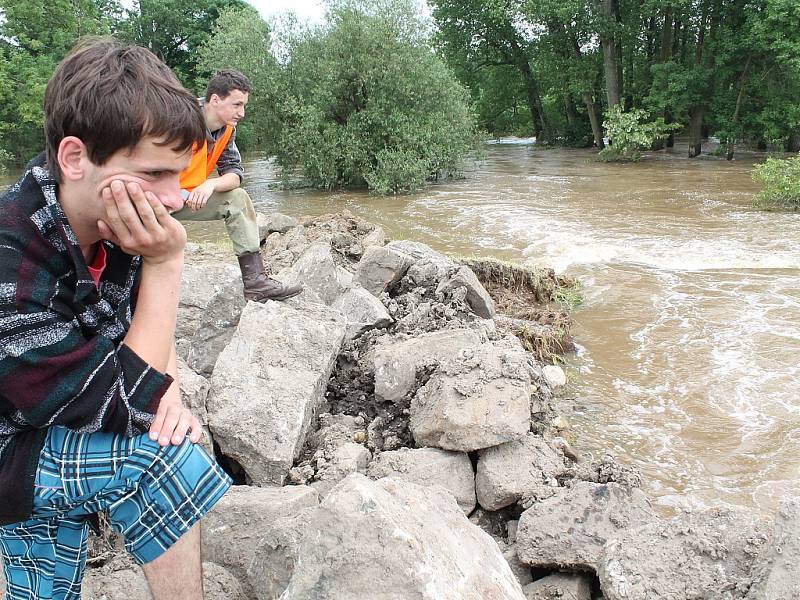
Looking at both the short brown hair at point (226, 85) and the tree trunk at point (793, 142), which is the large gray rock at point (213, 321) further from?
the tree trunk at point (793, 142)

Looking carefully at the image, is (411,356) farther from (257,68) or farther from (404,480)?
(257,68)

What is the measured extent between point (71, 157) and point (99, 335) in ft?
1.44

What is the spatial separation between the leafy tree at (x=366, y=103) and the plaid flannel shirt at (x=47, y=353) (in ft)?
53.4

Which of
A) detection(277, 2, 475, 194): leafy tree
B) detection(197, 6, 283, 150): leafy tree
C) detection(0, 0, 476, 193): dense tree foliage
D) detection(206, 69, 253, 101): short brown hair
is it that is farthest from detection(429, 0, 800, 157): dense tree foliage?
detection(206, 69, 253, 101): short brown hair

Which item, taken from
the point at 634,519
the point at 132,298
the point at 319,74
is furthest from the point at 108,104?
the point at 319,74

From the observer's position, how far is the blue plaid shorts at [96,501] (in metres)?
1.61

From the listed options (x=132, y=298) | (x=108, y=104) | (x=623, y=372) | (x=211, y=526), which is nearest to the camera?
(x=108, y=104)

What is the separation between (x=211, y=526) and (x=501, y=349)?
210 centimetres

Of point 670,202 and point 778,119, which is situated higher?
point 778,119

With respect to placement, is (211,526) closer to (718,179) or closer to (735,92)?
(718,179)

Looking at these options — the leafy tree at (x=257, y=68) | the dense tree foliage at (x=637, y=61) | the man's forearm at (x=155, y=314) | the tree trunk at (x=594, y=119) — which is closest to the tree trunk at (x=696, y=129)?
the dense tree foliage at (x=637, y=61)

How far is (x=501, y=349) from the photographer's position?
403cm

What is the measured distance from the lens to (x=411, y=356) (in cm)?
416

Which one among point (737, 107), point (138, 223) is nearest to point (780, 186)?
point (737, 107)
